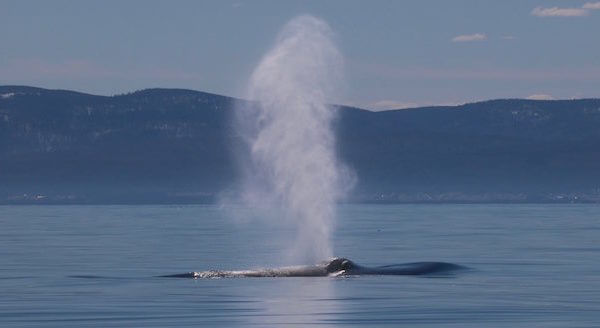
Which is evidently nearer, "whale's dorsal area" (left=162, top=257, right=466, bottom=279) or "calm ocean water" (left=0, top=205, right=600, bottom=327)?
"calm ocean water" (left=0, top=205, right=600, bottom=327)

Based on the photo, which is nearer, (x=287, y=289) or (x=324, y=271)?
(x=287, y=289)

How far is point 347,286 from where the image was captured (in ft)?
177

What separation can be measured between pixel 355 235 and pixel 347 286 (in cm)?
5508

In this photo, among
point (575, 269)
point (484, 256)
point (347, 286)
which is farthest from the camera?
point (484, 256)

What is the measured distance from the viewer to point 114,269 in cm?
6338

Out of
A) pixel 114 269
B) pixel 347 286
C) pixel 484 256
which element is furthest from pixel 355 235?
pixel 347 286

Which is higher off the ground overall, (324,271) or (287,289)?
(324,271)

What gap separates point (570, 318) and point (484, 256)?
32885 millimetres

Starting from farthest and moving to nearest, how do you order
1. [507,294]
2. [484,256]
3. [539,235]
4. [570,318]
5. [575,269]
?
1. [539,235]
2. [484,256]
3. [575,269]
4. [507,294]
5. [570,318]

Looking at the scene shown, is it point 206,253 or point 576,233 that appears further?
point 576,233

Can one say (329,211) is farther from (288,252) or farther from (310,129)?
(288,252)

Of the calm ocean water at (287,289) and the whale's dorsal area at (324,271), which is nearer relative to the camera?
the calm ocean water at (287,289)

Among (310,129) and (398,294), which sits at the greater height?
(310,129)

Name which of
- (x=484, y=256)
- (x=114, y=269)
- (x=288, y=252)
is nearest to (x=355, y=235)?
(x=288, y=252)
